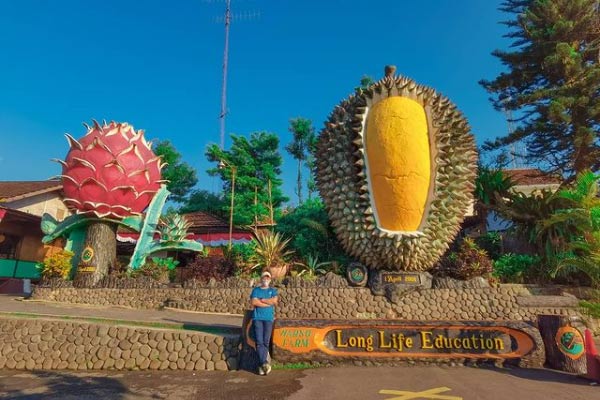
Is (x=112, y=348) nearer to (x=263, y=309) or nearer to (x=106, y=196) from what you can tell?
(x=263, y=309)

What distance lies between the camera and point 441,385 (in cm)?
509

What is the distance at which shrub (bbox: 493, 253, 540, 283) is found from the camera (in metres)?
12.0

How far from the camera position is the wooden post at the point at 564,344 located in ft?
19.2

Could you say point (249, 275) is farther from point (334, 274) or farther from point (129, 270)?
point (129, 270)

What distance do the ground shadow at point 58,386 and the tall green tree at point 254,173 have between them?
20.0m

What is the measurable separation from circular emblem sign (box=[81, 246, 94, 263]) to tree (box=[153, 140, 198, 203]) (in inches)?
735

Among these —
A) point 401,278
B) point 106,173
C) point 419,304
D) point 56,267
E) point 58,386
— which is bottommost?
point 58,386

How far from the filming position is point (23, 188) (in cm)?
2273

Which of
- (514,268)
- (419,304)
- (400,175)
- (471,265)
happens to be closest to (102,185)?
(400,175)

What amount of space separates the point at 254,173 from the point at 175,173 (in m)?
8.55

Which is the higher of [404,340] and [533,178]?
[533,178]

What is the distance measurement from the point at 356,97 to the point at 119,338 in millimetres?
9414

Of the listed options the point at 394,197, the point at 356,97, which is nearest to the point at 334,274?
the point at 394,197

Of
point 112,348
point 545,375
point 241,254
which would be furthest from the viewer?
point 241,254
